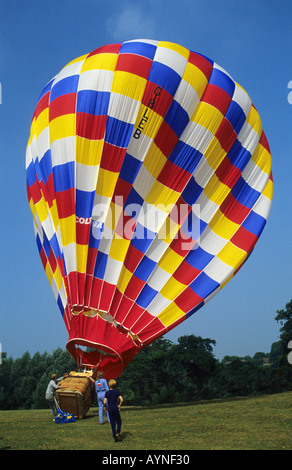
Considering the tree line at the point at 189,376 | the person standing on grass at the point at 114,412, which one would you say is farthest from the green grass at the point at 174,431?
the tree line at the point at 189,376

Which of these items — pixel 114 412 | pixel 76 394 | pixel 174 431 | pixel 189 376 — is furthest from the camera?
pixel 189 376

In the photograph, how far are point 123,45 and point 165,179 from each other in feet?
12.6

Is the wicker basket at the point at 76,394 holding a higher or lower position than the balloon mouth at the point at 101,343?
lower

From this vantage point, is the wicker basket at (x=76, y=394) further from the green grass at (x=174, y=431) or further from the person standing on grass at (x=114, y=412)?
the person standing on grass at (x=114, y=412)

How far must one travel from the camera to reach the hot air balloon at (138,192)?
10.6 m

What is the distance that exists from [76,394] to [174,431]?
7.80ft

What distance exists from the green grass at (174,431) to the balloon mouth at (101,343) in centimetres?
120

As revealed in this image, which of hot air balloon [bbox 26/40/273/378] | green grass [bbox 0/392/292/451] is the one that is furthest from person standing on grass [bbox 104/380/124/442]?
hot air balloon [bbox 26/40/273/378]

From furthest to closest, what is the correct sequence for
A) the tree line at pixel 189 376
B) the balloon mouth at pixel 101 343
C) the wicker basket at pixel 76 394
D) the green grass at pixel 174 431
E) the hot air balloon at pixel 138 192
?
the tree line at pixel 189 376, the hot air balloon at pixel 138 192, the balloon mouth at pixel 101 343, the wicker basket at pixel 76 394, the green grass at pixel 174 431

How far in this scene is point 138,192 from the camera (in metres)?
11.2

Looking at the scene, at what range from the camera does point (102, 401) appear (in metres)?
9.44

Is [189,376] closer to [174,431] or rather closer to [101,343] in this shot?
[101,343]

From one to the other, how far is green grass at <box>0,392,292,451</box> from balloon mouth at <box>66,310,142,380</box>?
1.20 meters

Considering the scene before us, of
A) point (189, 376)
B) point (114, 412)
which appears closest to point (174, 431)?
point (114, 412)
